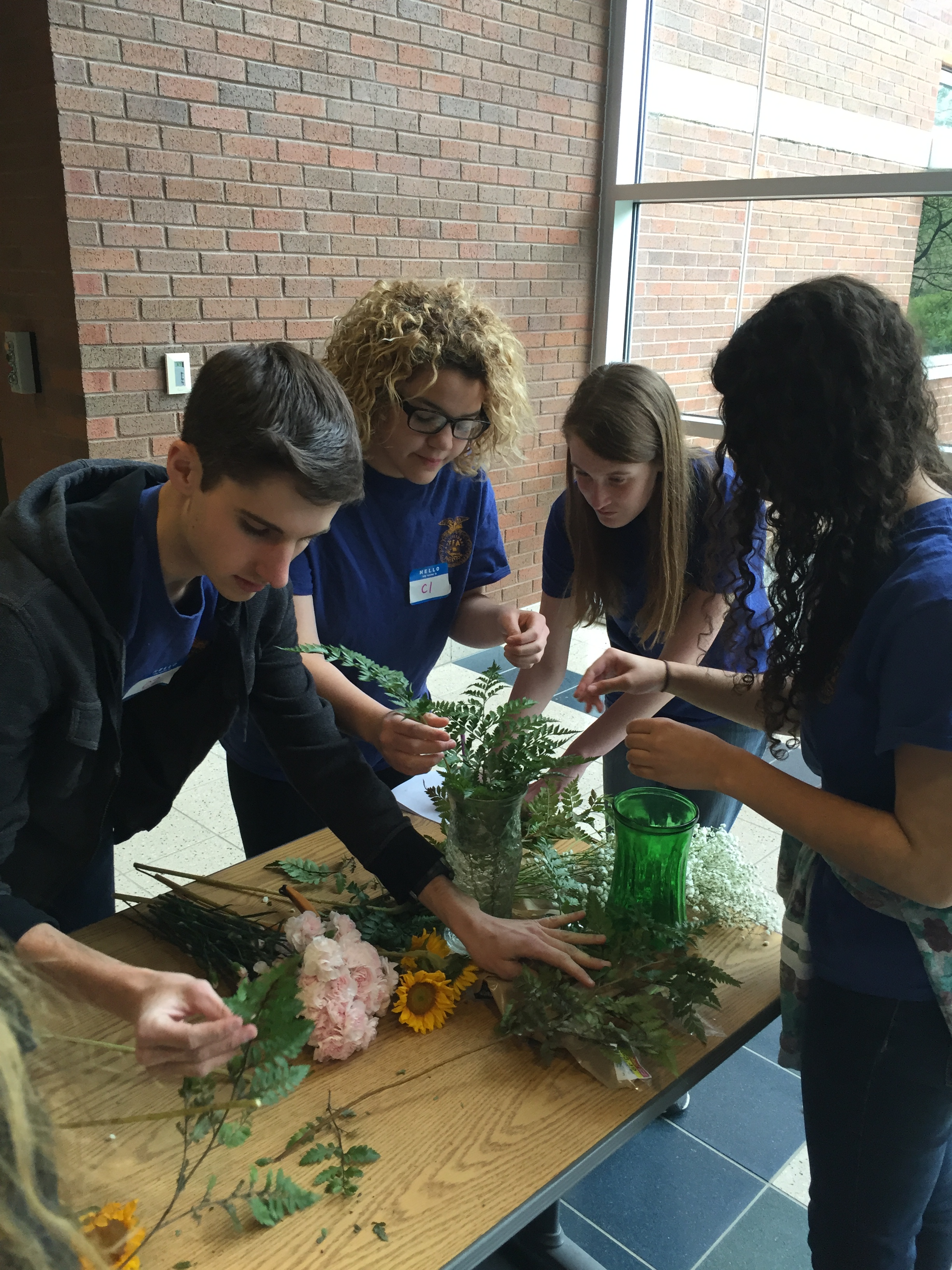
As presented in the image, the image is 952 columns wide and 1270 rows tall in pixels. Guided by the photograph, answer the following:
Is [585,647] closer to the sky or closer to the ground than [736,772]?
closer to the ground

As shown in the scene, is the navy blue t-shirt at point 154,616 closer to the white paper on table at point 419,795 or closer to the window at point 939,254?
the white paper on table at point 419,795

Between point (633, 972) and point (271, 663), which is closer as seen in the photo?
point (633, 972)

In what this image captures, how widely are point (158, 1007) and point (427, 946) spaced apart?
42cm

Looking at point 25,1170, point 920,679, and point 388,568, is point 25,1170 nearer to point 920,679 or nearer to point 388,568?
point 920,679

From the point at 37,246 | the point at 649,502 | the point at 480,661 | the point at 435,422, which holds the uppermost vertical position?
the point at 37,246

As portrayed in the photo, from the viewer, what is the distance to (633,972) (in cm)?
110

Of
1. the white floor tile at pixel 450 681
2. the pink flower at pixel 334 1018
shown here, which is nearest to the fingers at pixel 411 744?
the pink flower at pixel 334 1018

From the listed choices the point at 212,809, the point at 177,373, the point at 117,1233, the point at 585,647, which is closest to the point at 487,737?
the point at 117,1233

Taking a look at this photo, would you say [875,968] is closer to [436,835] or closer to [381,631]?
[436,835]

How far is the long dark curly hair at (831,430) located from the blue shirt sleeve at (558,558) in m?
0.87

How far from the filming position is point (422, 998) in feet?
3.58

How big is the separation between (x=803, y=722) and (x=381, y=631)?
33.5 inches

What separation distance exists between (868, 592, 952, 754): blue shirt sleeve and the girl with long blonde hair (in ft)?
2.37

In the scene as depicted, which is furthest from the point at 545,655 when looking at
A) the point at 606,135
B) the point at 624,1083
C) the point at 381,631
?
the point at 606,135
